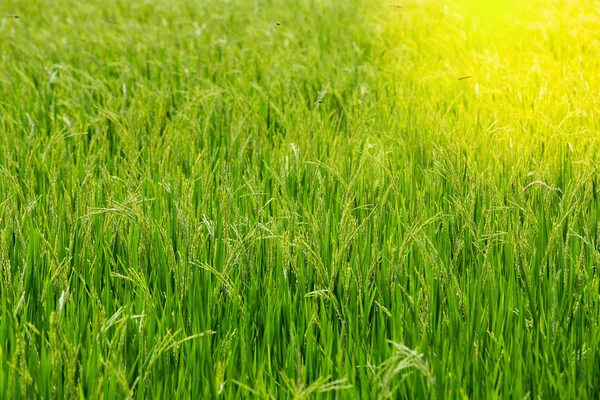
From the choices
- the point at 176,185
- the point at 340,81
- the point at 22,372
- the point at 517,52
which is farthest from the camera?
the point at 517,52

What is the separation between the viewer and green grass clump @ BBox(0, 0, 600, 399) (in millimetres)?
1261

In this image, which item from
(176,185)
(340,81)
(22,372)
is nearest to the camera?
(22,372)

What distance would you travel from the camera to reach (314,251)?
1.55 meters

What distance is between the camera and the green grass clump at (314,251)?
126cm

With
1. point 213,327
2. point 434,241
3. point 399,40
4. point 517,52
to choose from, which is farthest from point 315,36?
point 213,327

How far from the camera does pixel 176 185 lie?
196 cm

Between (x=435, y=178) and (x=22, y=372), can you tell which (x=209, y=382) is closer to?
(x=22, y=372)

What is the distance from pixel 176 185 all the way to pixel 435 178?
73 centimetres

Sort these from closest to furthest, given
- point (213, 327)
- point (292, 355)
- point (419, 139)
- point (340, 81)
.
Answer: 1. point (292, 355)
2. point (213, 327)
3. point (419, 139)
4. point (340, 81)

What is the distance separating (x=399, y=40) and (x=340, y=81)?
4.60 ft

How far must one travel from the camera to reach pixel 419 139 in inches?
98.0

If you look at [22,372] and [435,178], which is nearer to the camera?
[22,372]

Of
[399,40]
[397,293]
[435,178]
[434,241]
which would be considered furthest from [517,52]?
[397,293]

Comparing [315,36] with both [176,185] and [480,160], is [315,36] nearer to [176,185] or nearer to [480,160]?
[480,160]
